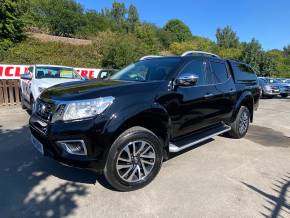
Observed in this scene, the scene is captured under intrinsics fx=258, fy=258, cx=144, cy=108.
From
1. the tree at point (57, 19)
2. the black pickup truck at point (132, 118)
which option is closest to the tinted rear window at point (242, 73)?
the black pickup truck at point (132, 118)

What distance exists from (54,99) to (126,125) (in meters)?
0.99

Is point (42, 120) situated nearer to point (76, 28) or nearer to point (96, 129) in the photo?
point (96, 129)

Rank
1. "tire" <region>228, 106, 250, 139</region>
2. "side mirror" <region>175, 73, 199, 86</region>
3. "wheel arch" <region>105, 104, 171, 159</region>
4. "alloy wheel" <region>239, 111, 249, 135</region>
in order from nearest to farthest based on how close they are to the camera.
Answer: "wheel arch" <region>105, 104, 171, 159</region>
"side mirror" <region>175, 73, 199, 86</region>
"tire" <region>228, 106, 250, 139</region>
"alloy wheel" <region>239, 111, 249, 135</region>

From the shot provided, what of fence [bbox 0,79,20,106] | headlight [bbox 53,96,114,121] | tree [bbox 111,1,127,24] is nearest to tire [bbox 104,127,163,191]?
headlight [bbox 53,96,114,121]

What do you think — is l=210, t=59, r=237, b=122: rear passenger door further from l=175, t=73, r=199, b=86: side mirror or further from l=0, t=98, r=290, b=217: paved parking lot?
l=175, t=73, r=199, b=86: side mirror

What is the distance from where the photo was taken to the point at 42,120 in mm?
3422

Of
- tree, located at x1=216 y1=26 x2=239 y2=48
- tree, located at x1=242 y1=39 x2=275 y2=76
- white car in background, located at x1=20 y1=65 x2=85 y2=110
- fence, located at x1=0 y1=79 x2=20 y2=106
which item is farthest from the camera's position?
tree, located at x1=216 y1=26 x2=239 y2=48

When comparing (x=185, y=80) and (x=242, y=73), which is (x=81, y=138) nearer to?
(x=185, y=80)

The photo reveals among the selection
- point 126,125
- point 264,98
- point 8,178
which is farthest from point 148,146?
point 264,98

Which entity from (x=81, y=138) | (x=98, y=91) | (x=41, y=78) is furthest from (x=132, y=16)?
(x=81, y=138)

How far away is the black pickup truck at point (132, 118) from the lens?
3.08 meters

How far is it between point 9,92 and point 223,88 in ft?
29.5

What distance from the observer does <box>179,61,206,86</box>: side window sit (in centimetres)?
430

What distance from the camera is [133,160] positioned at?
3.48m
